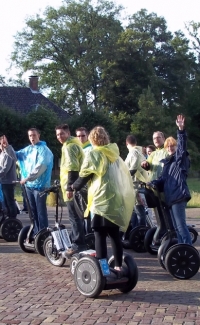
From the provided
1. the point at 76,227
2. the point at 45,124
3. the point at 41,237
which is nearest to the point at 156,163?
the point at 76,227

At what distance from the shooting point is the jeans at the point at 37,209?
405 inches

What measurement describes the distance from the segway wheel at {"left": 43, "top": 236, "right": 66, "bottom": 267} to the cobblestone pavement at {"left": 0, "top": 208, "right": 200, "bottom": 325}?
0.11 metres

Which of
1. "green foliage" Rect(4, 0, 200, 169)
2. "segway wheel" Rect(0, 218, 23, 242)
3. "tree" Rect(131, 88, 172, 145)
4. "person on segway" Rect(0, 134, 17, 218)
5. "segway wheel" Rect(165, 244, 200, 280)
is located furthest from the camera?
"green foliage" Rect(4, 0, 200, 169)

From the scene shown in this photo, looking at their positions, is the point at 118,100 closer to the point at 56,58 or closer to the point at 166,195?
the point at 56,58

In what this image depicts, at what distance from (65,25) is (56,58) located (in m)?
3.34

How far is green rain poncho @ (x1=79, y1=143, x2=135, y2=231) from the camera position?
7.39 metres

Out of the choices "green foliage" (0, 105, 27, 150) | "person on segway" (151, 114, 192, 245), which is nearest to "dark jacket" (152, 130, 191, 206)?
"person on segway" (151, 114, 192, 245)

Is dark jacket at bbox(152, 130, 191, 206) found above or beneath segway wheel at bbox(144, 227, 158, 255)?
above

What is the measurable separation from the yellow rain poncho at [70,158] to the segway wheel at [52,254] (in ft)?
2.33

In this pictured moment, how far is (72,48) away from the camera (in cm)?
6222

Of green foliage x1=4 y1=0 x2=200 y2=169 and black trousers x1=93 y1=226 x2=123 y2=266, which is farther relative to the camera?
green foliage x1=4 y1=0 x2=200 y2=169

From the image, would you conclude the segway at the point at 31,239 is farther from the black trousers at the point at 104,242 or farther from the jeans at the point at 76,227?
the black trousers at the point at 104,242

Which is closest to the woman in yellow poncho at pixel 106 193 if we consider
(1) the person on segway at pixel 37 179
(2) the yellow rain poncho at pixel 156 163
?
(1) the person on segway at pixel 37 179

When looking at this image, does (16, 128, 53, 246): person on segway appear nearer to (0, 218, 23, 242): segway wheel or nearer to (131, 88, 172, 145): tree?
(0, 218, 23, 242): segway wheel
